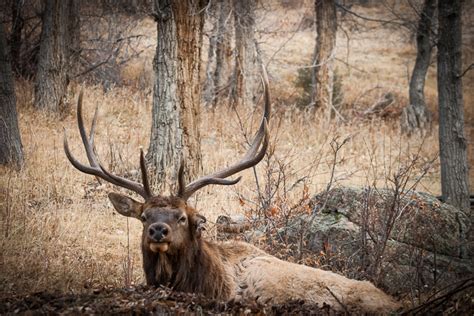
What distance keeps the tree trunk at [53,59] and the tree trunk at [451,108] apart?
7.51 meters

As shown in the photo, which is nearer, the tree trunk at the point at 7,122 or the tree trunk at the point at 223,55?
the tree trunk at the point at 7,122

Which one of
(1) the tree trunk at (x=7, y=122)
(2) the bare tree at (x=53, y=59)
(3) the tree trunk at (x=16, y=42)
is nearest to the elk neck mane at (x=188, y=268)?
(1) the tree trunk at (x=7, y=122)

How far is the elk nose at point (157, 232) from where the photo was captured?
4.74 metres

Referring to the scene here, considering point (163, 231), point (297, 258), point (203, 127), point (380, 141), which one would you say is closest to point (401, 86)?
point (380, 141)

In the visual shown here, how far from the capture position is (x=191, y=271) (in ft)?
16.9

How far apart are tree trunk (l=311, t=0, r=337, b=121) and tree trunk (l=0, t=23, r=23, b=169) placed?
885cm

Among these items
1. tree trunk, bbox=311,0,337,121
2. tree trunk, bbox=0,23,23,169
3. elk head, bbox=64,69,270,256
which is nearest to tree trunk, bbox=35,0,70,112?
tree trunk, bbox=0,23,23,169

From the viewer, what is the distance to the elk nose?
4738 millimetres

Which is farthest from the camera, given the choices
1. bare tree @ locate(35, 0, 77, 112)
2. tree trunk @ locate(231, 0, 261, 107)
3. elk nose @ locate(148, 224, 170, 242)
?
tree trunk @ locate(231, 0, 261, 107)

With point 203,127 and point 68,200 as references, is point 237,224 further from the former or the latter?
point 203,127

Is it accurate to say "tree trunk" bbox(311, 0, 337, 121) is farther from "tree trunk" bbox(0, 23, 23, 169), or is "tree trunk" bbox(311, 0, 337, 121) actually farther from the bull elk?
the bull elk

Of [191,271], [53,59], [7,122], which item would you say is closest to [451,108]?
[191,271]

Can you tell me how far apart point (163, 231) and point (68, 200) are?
3.66 meters

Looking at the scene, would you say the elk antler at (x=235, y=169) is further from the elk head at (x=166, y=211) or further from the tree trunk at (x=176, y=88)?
the tree trunk at (x=176, y=88)
